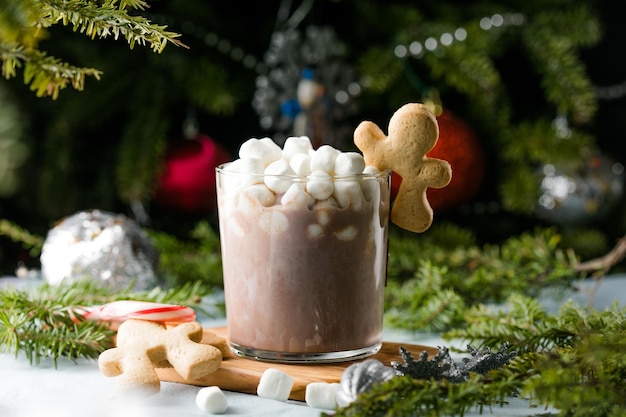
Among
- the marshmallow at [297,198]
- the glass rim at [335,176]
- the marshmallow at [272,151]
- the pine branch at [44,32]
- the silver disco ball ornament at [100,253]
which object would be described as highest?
the pine branch at [44,32]

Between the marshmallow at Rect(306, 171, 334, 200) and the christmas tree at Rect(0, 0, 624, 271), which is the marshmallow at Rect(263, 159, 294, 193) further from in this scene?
the christmas tree at Rect(0, 0, 624, 271)

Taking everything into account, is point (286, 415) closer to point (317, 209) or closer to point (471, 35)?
point (317, 209)

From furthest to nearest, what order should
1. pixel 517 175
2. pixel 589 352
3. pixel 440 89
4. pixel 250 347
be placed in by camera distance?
1. pixel 440 89
2. pixel 517 175
3. pixel 250 347
4. pixel 589 352

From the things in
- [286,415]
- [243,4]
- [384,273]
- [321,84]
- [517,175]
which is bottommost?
[286,415]

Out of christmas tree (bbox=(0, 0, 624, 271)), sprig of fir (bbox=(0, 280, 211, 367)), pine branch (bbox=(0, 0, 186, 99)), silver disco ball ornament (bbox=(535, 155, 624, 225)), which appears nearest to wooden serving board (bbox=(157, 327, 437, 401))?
sprig of fir (bbox=(0, 280, 211, 367))

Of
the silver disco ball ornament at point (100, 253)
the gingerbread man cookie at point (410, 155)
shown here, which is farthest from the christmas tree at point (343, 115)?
the gingerbread man cookie at point (410, 155)

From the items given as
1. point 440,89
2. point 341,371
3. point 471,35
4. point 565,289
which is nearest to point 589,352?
point 341,371

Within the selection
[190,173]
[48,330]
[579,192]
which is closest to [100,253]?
[48,330]

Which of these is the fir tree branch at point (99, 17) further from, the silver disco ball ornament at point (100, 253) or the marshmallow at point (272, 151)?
the silver disco ball ornament at point (100, 253)

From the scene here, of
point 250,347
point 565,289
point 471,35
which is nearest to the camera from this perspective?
point 250,347
